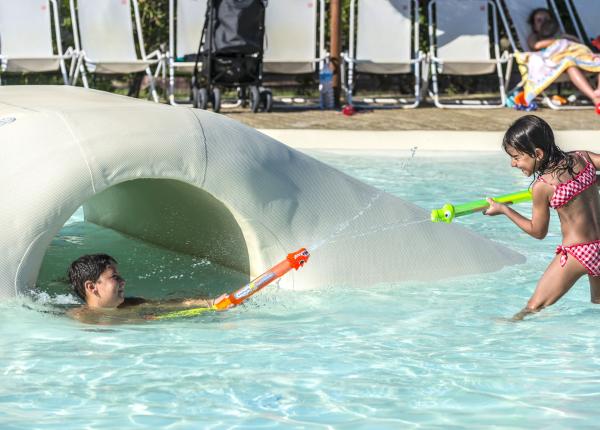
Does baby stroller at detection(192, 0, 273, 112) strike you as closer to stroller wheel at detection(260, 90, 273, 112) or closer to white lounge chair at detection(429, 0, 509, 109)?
stroller wheel at detection(260, 90, 273, 112)

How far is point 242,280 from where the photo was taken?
5723mm

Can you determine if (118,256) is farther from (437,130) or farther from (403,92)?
(403,92)

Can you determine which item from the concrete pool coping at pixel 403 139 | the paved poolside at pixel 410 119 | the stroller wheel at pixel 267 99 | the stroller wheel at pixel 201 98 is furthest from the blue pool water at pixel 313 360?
the stroller wheel at pixel 267 99

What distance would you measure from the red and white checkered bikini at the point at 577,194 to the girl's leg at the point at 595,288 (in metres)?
0.12

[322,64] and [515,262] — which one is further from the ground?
[322,64]

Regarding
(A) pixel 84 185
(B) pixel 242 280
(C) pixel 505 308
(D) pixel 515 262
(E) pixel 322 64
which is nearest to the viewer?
(A) pixel 84 185

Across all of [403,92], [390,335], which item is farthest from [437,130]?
[390,335]

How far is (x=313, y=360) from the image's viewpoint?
448 centimetres

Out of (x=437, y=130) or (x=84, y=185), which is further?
(x=437, y=130)

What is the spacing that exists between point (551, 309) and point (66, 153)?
7.91ft

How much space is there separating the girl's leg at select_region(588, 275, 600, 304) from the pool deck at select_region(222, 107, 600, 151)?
5126mm

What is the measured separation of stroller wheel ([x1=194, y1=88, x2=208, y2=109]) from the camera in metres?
11.3

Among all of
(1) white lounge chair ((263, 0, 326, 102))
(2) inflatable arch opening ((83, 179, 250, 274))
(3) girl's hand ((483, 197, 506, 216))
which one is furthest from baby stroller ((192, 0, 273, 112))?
(3) girl's hand ((483, 197, 506, 216))

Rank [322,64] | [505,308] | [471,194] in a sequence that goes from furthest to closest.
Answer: [322,64] → [471,194] → [505,308]
